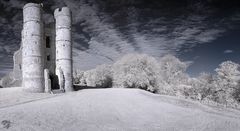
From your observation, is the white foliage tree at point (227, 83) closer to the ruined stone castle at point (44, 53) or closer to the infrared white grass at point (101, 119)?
the infrared white grass at point (101, 119)

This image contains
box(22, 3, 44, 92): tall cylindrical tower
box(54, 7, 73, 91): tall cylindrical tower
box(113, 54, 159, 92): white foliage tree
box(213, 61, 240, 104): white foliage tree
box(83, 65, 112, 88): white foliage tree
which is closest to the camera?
box(22, 3, 44, 92): tall cylindrical tower

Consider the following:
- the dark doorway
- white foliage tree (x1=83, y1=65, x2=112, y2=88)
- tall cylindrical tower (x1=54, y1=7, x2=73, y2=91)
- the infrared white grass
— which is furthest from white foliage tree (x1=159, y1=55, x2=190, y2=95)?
the infrared white grass

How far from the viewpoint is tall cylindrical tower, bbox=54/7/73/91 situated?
1351 inches

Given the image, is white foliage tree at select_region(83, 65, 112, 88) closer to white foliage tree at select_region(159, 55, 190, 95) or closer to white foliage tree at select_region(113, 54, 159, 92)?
white foliage tree at select_region(113, 54, 159, 92)

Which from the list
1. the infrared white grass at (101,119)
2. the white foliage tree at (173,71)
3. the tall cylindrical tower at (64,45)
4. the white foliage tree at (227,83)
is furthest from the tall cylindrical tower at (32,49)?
the white foliage tree at (173,71)

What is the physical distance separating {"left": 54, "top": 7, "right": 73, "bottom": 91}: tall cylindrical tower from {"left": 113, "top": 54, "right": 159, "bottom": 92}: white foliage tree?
52.8ft

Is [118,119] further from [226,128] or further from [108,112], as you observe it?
[226,128]

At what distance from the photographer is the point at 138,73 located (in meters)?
46.6

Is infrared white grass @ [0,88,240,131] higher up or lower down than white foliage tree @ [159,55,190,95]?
lower down

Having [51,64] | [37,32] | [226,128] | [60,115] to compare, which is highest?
[37,32]

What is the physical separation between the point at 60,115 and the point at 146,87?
33395 millimetres

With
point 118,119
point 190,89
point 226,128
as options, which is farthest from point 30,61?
point 190,89

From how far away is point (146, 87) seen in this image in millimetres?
47594

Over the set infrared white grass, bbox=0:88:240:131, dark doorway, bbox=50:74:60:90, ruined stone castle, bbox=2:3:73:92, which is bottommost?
infrared white grass, bbox=0:88:240:131
